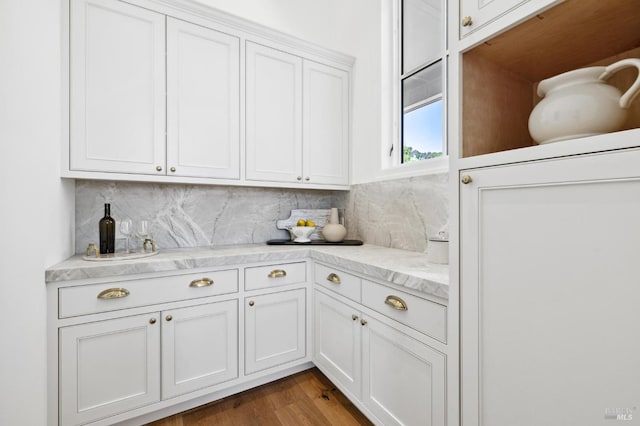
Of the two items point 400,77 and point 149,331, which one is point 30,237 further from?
point 400,77

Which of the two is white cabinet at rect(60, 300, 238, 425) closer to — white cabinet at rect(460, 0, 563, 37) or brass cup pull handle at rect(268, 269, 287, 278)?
brass cup pull handle at rect(268, 269, 287, 278)

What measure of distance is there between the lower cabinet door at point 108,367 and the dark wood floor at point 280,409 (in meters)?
0.27

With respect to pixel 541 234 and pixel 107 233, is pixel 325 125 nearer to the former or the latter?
pixel 107 233

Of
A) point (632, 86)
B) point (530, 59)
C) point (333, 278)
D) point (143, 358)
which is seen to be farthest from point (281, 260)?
point (632, 86)

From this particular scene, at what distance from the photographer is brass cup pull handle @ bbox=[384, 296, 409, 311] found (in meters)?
1.21

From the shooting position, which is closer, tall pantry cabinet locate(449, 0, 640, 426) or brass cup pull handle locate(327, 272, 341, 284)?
tall pantry cabinet locate(449, 0, 640, 426)

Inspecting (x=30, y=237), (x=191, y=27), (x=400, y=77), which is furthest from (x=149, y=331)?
(x=400, y=77)

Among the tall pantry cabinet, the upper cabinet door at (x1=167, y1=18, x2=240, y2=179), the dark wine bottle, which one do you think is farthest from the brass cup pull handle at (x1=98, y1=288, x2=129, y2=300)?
the tall pantry cabinet

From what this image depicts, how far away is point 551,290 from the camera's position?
0.71 meters

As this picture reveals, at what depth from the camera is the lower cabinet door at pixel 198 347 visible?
60.7 inches

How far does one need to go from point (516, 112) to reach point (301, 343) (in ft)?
5.79

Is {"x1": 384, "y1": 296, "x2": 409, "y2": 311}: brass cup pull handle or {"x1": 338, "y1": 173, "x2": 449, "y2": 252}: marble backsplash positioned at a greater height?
{"x1": 338, "y1": 173, "x2": 449, "y2": 252}: marble backsplash

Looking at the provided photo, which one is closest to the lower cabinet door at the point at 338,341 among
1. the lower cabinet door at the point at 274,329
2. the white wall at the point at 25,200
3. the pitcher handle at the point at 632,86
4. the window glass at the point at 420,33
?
the lower cabinet door at the point at 274,329

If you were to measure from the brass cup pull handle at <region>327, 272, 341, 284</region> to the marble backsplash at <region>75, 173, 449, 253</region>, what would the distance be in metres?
0.58
